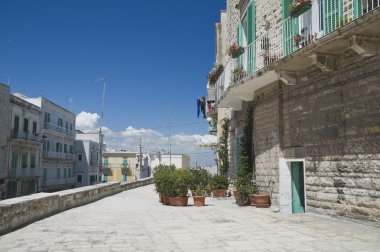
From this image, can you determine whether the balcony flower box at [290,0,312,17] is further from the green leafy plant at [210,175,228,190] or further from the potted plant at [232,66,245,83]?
the green leafy plant at [210,175,228,190]

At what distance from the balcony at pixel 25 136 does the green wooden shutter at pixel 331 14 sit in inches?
1326

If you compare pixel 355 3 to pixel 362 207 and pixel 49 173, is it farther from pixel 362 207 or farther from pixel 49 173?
pixel 49 173

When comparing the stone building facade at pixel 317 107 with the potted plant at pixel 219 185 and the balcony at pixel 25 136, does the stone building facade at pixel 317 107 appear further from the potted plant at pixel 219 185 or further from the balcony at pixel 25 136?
the balcony at pixel 25 136

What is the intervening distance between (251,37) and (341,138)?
21.1 feet

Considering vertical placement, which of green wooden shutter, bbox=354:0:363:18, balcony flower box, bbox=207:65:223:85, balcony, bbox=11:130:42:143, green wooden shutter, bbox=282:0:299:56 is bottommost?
balcony, bbox=11:130:42:143

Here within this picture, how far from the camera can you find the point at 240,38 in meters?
15.1

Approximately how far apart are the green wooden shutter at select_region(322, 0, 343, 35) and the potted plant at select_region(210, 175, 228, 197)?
941cm

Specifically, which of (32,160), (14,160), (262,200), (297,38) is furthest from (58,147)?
(297,38)

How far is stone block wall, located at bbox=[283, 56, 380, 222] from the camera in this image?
775 cm

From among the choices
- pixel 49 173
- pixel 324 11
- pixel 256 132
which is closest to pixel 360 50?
pixel 324 11

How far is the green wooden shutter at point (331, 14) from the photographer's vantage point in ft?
26.6

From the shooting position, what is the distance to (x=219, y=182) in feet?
54.3

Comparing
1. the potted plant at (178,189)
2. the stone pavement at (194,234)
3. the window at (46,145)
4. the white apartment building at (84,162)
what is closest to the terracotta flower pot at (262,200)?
the stone pavement at (194,234)

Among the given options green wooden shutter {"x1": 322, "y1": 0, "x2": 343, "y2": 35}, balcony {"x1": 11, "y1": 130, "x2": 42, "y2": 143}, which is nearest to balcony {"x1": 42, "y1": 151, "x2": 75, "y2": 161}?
balcony {"x1": 11, "y1": 130, "x2": 42, "y2": 143}
